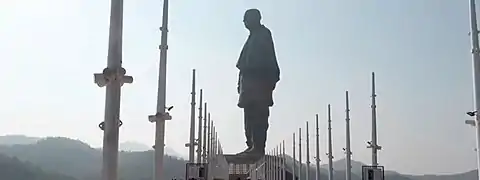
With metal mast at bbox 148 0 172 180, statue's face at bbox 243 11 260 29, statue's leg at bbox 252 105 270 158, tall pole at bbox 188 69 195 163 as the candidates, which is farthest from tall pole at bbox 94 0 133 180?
statue's face at bbox 243 11 260 29

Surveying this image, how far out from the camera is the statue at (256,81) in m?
35.6

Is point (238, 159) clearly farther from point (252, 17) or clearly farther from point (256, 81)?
point (252, 17)

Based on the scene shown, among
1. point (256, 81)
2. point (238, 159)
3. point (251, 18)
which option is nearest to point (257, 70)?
point (256, 81)

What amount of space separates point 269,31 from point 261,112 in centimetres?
424

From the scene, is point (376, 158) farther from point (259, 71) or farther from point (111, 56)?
point (111, 56)

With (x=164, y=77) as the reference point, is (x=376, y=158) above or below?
below

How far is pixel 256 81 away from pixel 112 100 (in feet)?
80.9

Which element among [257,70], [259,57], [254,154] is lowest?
[254,154]

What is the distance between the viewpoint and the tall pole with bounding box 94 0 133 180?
11008mm

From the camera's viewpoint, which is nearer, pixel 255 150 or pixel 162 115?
pixel 162 115

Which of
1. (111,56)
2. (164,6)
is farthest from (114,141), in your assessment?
(164,6)

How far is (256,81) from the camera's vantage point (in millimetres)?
35750

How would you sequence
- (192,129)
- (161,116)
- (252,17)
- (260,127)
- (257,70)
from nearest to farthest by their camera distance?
(161,116) → (192,129) → (260,127) → (257,70) → (252,17)

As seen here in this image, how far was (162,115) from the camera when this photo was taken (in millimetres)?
17281
